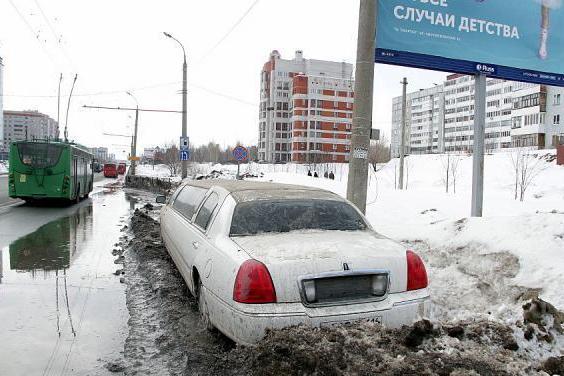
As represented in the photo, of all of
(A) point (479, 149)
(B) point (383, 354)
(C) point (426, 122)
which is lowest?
(B) point (383, 354)

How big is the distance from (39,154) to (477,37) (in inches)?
602

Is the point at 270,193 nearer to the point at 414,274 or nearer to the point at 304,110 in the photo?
the point at 414,274

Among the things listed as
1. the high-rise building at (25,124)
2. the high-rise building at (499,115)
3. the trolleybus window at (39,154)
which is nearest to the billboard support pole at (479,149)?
the trolleybus window at (39,154)

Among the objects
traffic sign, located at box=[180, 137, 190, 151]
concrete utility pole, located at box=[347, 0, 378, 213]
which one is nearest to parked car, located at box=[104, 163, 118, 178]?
traffic sign, located at box=[180, 137, 190, 151]

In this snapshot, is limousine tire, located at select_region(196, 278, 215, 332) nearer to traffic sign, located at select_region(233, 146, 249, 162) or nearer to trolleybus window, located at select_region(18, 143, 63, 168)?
traffic sign, located at select_region(233, 146, 249, 162)

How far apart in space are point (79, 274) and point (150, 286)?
1333 millimetres

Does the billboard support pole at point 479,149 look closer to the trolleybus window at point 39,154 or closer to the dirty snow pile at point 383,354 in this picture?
the dirty snow pile at point 383,354

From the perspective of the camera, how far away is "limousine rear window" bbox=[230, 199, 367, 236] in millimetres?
4297

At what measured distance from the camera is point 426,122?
138 metres

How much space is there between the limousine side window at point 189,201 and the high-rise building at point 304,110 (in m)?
85.8

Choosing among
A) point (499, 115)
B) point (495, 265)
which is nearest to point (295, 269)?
point (495, 265)

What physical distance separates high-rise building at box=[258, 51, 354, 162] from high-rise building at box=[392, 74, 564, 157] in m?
16.6

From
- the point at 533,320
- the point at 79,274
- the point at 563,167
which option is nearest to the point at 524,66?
the point at 533,320

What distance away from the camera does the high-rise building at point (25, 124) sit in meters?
77.3
